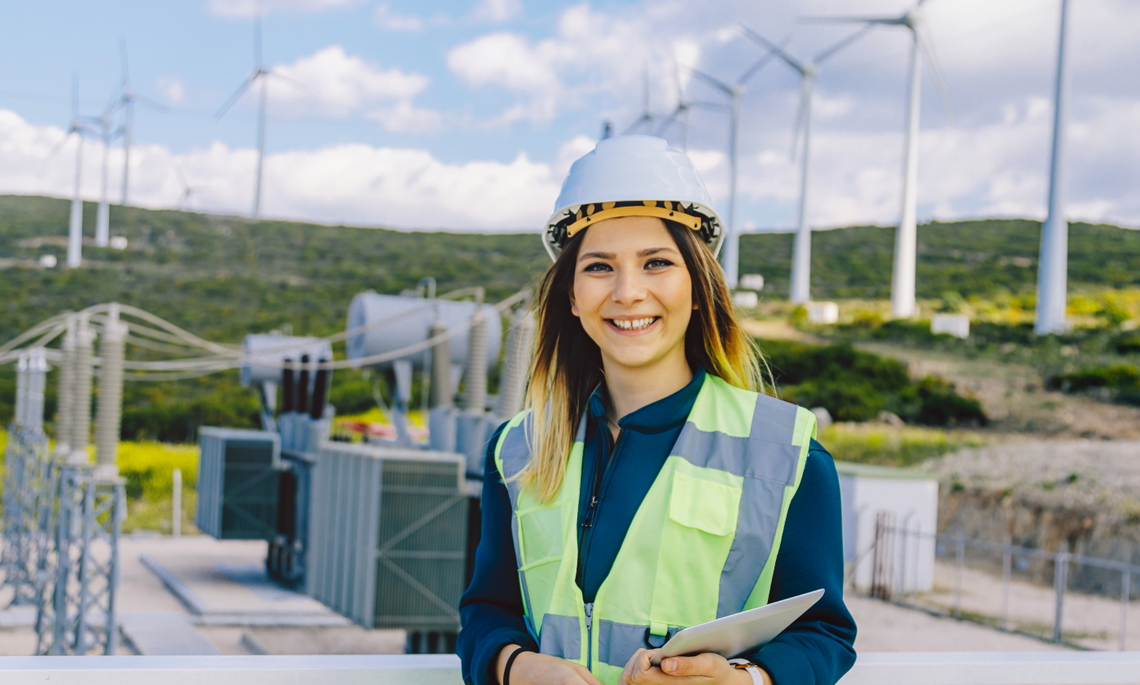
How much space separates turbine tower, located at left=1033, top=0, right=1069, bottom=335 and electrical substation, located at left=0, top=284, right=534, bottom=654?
24.6 meters

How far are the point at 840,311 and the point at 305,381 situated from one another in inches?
1558

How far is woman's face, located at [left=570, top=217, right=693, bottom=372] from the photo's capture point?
2.04 metres

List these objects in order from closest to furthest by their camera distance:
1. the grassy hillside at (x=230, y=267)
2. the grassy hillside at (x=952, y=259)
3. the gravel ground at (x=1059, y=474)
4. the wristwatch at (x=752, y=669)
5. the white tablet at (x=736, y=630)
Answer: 1. the white tablet at (x=736, y=630)
2. the wristwatch at (x=752, y=669)
3. the gravel ground at (x=1059, y=474)
4. the grassy hillside at (x=230, y=267)
5. the grassy hillside at (x=952, y=259)

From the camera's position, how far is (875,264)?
77125 mm

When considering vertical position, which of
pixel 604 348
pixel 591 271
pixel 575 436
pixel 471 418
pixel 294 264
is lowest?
pixel 471 418

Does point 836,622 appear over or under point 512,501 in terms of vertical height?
under

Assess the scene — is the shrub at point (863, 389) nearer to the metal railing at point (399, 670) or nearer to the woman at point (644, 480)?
the metal railing at point (399, 670)

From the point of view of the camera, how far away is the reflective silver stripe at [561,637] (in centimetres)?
192

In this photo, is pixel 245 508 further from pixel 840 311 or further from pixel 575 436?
pixel 840 311

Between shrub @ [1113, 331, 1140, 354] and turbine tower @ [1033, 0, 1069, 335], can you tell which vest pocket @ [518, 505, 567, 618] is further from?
shrub @ [1113, 331, 1140, 354]

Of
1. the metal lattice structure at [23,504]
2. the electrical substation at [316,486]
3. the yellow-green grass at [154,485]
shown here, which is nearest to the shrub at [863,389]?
the electrical substation at [316,486]

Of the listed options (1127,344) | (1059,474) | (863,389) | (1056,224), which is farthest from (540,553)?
(1127,344)

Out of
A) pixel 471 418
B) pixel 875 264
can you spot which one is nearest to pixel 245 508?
pixel 471 418

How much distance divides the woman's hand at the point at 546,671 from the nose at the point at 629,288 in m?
0.68
